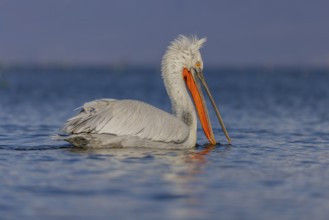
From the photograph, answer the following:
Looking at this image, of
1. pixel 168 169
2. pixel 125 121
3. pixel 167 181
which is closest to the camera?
pixel 167 181

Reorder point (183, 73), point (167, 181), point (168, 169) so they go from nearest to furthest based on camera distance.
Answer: point (167, 181) → point (168, 169) → point (183, 73)

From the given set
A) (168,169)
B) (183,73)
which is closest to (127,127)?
(168,169)

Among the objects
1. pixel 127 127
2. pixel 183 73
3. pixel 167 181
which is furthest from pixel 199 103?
pixel 167 181

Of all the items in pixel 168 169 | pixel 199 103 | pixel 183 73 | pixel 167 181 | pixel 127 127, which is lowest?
pixel 167 181

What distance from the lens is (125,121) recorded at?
916cm

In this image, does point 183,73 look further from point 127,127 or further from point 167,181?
point 167,181

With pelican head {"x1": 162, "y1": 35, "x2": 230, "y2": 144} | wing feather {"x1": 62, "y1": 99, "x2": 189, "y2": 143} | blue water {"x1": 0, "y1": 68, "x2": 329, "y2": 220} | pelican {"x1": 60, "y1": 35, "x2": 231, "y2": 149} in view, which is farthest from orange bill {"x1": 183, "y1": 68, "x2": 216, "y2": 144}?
wing feather {"x1": 62, "y1": 99, "x2": 189, "y2": 143}

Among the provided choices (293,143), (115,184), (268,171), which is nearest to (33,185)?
(115,184)

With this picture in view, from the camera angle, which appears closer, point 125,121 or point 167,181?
point 167,181

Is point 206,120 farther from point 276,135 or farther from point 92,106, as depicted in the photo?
point 276,135

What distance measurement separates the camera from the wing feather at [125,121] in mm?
9070

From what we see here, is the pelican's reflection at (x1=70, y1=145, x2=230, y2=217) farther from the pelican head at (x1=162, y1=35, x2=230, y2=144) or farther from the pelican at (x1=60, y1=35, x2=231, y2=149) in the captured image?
the pelican head at (x1=162, y1=35, x2=230, y2=144)

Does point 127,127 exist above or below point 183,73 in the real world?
below

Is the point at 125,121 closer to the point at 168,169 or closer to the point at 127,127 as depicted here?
the point at 127,127
